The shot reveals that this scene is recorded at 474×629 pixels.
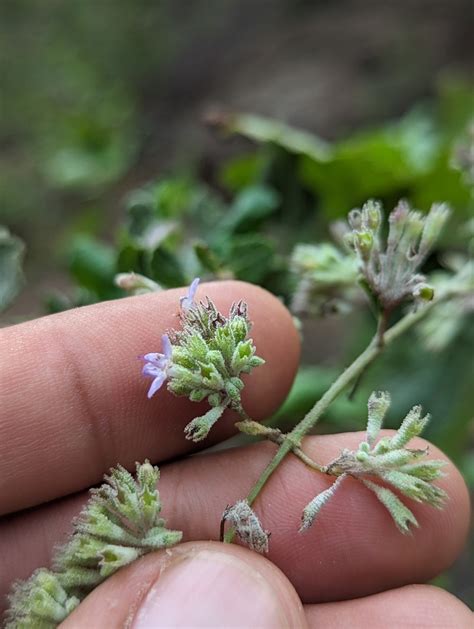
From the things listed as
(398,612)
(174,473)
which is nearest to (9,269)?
(174,473)

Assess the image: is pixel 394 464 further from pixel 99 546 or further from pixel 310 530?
pixel 99 546

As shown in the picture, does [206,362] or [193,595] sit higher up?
[206,362]

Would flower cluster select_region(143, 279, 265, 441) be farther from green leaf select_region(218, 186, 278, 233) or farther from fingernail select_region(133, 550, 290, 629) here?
green leaf select_region(218, 186, 278, 233)

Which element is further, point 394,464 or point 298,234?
point 298,234

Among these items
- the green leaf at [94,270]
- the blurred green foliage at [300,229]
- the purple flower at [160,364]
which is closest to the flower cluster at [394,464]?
the purple flower at [160,364]

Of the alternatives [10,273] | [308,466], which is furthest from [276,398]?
[10,273]

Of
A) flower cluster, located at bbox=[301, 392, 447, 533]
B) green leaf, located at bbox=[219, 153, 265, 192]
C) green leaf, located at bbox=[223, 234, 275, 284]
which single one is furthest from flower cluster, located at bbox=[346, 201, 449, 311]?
green leaf, located at bbox=[219, 153, 265, 192]

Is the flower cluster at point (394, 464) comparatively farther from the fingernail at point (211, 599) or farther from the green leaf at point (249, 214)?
the green leaf at point (249, 214)
